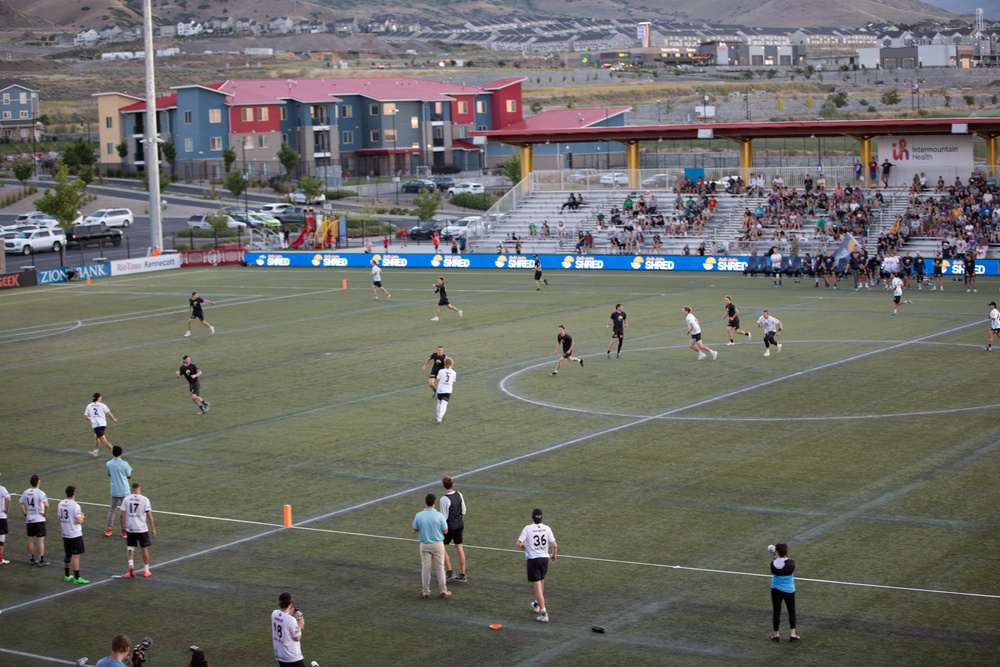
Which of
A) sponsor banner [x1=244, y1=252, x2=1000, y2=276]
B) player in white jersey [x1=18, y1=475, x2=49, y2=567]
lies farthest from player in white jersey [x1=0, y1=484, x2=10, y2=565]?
sponsor banner [x1=244, y1=252, x2=1000, y2=276]

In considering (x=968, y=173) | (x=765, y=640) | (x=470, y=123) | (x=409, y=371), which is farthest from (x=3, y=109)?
(x=765, y=640)

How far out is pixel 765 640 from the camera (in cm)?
1634

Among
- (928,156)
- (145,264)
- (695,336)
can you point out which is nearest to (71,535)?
(695,336)

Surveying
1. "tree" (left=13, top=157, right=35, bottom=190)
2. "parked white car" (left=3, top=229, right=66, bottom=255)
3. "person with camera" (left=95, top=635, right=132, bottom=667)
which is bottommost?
"person with camera" (left=95, top=635, right=132, bottom=667)

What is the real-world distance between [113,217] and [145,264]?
72.3 feet

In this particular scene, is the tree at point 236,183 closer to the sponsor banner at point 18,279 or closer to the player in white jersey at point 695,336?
the sponsor banner at point 18,279

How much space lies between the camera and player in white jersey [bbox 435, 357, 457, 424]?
2955cm

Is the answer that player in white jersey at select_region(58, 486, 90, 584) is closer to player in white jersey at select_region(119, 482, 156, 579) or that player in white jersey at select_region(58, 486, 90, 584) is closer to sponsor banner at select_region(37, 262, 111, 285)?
player in white jersey at select_region(119, 482, 156, 579)

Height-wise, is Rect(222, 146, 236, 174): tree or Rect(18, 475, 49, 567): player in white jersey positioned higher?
Rect(222, 146, 236, 174): tree

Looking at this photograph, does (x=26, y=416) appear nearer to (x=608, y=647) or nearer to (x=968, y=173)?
(x=608, y=647)

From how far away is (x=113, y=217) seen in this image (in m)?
94.9

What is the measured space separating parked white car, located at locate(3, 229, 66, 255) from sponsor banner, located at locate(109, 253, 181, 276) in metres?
11.0

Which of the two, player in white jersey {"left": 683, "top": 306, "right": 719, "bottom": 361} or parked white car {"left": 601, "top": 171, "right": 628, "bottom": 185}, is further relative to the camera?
parked white car {"left": 601, "top": 171, "right": 628, "bottom": 185}

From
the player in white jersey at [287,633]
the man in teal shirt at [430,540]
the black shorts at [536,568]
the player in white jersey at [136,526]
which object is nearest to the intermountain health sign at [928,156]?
the man in teal shirt at [430,540]
